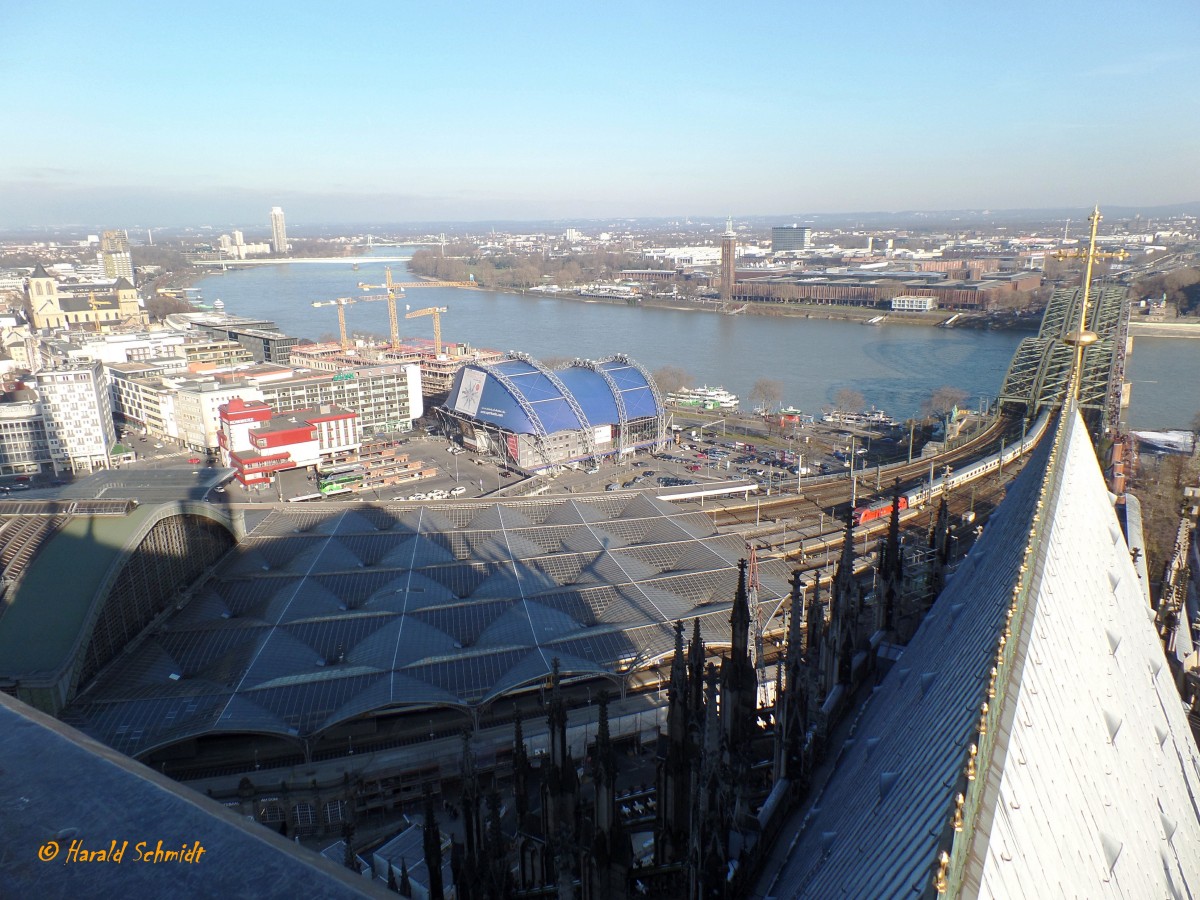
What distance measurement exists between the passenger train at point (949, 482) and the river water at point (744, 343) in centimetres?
594

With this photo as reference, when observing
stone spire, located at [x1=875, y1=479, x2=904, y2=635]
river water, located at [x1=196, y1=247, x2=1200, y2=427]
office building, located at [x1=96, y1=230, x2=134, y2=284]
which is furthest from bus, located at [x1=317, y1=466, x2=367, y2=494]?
office building, located at [x1=96, y1=230, x2=134, y2=284]

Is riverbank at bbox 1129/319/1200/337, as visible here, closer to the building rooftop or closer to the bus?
the bus

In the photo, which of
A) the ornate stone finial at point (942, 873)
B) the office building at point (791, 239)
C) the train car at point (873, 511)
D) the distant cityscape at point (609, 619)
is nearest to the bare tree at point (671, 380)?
the distant cityscape at point (609, 619)

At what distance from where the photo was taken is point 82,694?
880cm

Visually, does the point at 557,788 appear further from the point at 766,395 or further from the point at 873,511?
the point at 766,395

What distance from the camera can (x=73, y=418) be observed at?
19922 mm

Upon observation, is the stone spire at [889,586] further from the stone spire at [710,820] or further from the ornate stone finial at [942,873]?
the ornate stone finial at [942,873]

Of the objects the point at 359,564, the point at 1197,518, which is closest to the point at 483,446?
the point at 359,564

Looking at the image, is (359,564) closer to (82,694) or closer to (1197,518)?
(82,694)

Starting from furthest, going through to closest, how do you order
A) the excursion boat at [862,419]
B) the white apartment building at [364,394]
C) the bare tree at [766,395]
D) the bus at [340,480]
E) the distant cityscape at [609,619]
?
the bare tree at [766,395] < the excursion boat at [862,419] < the white apartment building at [364,394] < the bus at [340,480] < the distant cityscape at [609,619]

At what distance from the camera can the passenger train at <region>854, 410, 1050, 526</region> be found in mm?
15492

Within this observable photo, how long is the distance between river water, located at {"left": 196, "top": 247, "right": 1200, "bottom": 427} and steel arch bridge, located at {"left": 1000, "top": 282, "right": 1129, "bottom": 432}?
5.71ft

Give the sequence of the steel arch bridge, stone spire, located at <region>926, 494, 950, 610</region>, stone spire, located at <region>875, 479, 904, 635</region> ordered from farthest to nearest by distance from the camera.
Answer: the steel arch bridge
stone spire, located at <region>926, 494, 950, 610</region>
stone spire, located at <region>875, 479, 904, 635</region>

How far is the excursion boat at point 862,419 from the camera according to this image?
24.2 metres
